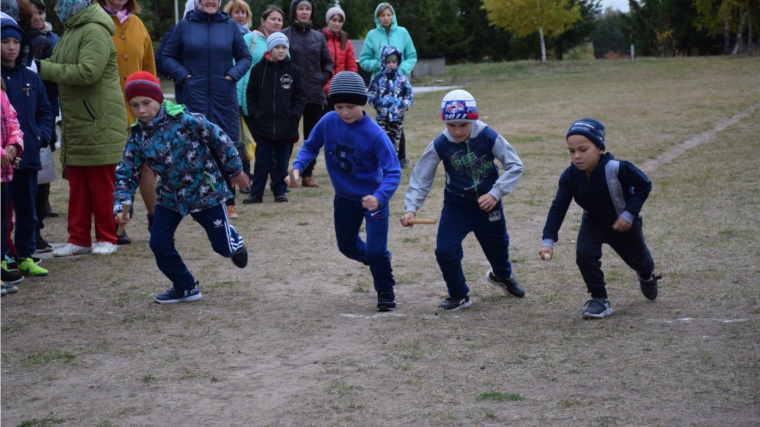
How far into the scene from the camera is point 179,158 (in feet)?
19.4

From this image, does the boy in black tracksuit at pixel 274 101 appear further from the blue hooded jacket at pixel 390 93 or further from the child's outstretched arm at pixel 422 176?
the child's outstretched arm at pixel 422 176

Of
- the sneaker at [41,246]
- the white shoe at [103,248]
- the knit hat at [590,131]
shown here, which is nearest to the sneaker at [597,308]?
the knit hat at [590,131]

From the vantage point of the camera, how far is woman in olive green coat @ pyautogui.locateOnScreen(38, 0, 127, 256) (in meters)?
7.12

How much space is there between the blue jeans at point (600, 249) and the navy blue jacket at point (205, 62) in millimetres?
4506

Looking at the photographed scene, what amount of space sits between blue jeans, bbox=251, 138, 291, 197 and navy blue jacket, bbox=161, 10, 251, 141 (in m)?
1.11

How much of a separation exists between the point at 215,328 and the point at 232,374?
0.93 metres

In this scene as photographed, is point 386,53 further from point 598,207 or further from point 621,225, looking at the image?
point 621,225

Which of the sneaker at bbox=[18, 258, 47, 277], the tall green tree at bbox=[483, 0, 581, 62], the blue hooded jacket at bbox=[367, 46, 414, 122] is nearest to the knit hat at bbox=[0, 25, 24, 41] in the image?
the sneaker at bbox=[18, 258, 47, 277]

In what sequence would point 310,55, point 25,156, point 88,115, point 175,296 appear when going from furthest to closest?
point 310,55
point 88,115
point 25,156
point 175,296

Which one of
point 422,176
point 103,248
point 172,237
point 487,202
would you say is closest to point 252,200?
point 103,248

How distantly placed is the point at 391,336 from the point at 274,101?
524cm

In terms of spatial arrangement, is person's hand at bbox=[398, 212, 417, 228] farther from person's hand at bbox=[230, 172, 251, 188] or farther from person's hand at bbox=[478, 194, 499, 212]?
person's hand at bbox=[230, 172, 251, 188]

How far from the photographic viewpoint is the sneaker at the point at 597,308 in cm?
543

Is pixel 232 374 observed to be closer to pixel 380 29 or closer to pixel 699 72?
pixel 380 29
